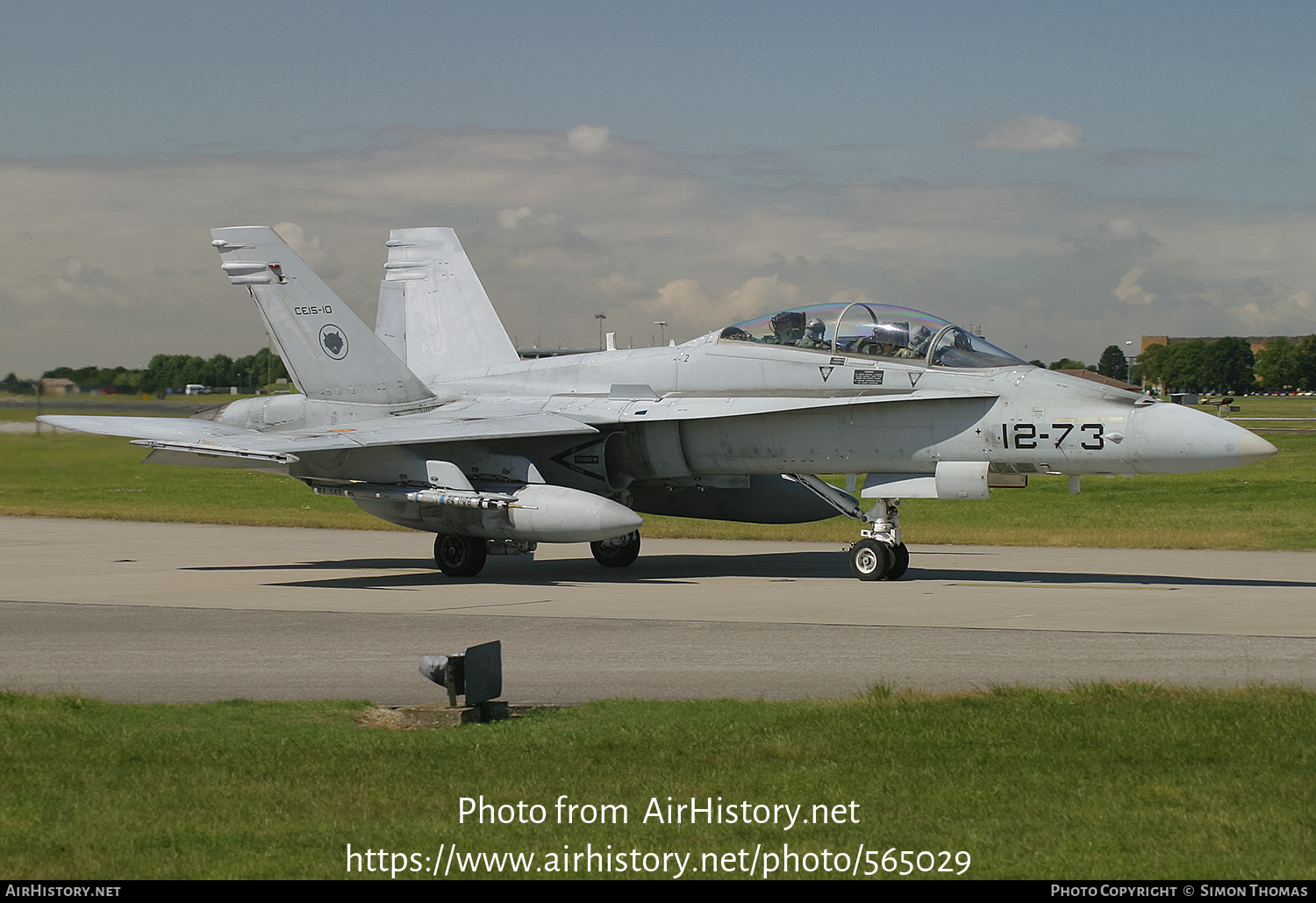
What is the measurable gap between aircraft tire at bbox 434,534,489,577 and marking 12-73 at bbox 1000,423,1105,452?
6.78m

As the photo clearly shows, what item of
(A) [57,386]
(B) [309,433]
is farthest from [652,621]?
(A) [57,386]

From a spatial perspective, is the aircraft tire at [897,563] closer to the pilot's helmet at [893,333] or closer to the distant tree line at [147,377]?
the pilot's helmet at [893,333]

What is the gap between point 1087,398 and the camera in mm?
14961

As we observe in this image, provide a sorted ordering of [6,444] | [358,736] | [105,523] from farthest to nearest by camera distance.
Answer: [105,523]
[6,444]
[358,736]

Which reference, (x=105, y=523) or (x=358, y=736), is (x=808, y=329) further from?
(x=105, y=523)

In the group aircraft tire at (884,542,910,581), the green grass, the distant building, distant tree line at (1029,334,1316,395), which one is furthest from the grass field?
distant tree line at (1029,334,1316,395)

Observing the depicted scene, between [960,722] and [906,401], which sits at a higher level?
[906,401]

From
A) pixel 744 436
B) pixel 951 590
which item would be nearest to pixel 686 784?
pixel 951 590

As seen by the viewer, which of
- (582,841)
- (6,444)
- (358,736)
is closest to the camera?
(582,841)

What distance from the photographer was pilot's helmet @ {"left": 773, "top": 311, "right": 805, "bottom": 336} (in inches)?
664

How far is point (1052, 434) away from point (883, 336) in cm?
235

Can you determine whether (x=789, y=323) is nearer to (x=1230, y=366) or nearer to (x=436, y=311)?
(x=436, y=311)

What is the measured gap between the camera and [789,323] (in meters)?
16.9

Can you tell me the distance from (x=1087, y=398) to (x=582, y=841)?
11.0 metres
